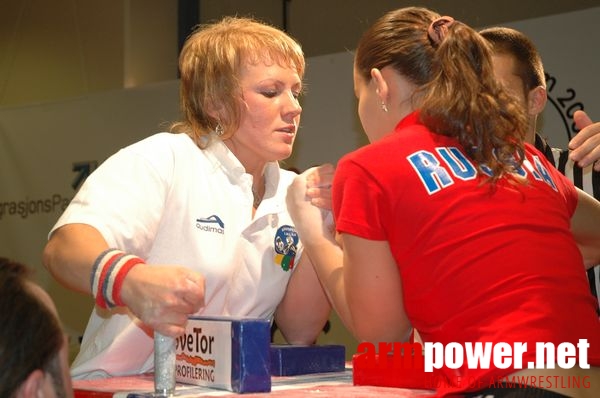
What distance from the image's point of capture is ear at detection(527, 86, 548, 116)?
83.9 inches

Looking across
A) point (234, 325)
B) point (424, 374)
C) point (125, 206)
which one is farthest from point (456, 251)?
point (125, 206)

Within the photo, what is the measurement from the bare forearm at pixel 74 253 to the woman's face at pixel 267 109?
21.8 inches

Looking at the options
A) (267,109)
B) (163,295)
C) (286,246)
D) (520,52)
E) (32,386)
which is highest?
(520,52)

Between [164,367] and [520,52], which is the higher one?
[520,52]

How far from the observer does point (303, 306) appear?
1.98m

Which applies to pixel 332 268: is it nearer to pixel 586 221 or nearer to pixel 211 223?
pixel 211 223

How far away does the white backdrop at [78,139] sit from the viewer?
3.99 metres

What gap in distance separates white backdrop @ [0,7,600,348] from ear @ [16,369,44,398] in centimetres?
303

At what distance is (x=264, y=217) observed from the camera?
6.30ft

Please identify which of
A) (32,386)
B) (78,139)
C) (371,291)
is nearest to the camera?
(32,386)

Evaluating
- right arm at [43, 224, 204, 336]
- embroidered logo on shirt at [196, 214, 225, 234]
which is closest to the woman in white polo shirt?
embroidered logo on shirt at [196, 214, 225, 234]

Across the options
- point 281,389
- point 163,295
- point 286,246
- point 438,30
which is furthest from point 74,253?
point 438,30

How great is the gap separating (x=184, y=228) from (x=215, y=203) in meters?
0.09

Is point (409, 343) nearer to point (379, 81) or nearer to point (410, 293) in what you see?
Result: point (410, 293)
